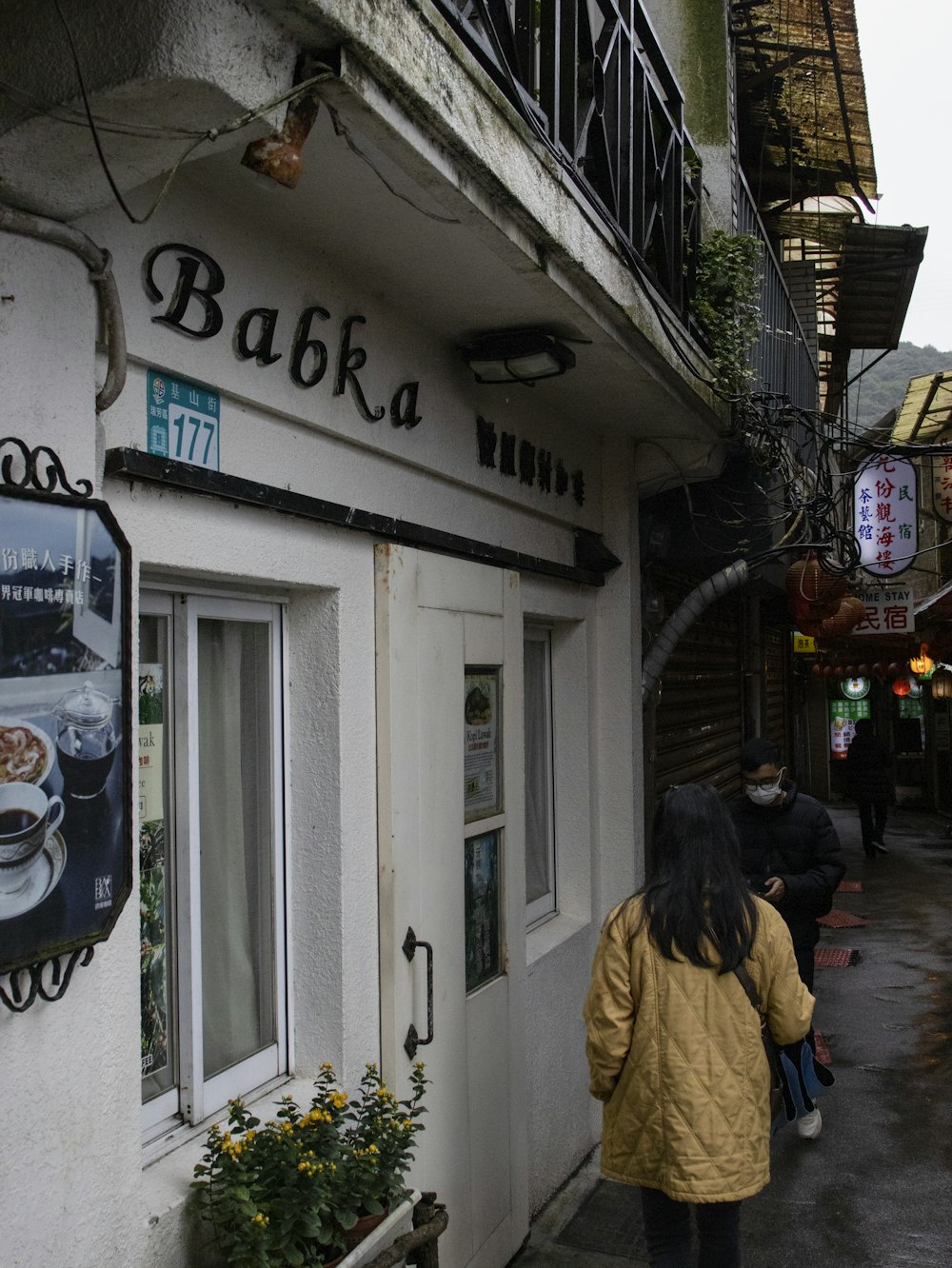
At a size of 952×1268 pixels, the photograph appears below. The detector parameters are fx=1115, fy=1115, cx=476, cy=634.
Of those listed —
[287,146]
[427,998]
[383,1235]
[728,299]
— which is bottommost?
[383,1235]

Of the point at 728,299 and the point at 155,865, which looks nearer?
the point at 155,865

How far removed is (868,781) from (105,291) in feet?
49.7

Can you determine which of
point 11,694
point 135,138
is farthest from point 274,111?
point 11,694

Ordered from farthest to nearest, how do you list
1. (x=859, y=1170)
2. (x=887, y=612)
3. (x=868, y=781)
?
(x=868, y=781) < (x=887, y=612) < (x=859, y=1170)

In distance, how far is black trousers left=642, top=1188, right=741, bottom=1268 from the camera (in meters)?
3.53

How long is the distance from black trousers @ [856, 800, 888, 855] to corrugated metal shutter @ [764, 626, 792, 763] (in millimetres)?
1594

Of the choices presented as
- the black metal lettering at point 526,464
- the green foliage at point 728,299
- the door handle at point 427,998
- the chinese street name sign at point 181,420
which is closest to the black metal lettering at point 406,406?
the chinese street name sign at point 181,420

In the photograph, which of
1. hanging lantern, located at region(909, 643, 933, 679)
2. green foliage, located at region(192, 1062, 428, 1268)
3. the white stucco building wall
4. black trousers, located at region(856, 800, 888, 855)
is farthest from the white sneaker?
hanging lantern, located at region(909, 643, 933, 679)

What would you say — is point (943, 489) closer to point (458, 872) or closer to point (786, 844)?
point (786, 844)

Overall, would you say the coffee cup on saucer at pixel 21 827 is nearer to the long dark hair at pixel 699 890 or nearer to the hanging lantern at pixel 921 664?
the long dark hair at pixel 699 890

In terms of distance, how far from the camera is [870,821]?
1617 centimetres

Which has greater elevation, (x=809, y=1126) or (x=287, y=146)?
(x=287, y=146)

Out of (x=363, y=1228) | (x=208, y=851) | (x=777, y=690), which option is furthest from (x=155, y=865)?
(x=777, y=690)

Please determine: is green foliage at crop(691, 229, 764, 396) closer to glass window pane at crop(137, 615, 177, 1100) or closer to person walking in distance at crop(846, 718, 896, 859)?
glass window pane at crop(137, 615, 177, 1100)
